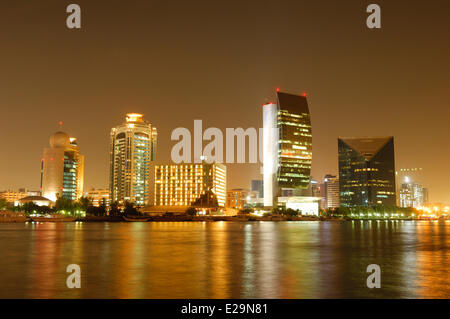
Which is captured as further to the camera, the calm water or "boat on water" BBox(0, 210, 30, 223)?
"boat on water" BBox(0, 210, 30, 223)

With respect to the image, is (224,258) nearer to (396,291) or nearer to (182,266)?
(182,266)

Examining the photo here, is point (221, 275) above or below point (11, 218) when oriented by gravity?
above

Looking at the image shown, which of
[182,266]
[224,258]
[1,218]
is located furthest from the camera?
[1,218]

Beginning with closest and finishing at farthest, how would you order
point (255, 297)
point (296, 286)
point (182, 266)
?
1. point (255, 297)
2. point (296, 286)
3. point (182, 266)

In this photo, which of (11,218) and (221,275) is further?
(11,218)

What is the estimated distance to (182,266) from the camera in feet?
118

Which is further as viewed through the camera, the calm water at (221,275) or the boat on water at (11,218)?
the boat on water at (11,218)
